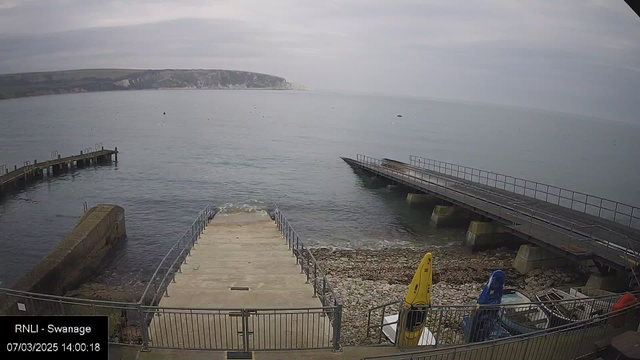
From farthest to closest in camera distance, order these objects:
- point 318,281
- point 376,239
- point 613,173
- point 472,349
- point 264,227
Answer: point 613,173 → point 376,239 → point 264,227 → point 318,281 → point 472,349

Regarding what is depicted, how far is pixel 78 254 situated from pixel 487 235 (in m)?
23.8

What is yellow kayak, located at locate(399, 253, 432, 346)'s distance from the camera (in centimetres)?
923

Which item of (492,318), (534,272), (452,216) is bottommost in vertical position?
(534,272)

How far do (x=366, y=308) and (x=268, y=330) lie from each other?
774 cm

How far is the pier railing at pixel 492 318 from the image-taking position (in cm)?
935

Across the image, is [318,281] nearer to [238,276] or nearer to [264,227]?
[238,276]

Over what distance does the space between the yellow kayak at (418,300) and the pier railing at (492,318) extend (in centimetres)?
3

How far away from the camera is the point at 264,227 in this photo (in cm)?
2217

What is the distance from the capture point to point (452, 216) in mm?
31172

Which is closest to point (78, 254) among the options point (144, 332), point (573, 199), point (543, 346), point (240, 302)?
point (240, 302)

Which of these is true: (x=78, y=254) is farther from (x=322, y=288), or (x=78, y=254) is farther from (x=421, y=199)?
(x=421, y=199)

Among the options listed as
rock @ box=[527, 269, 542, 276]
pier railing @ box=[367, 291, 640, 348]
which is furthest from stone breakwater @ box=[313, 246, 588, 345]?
pier railing @ box=[367, 291, 640, 348]

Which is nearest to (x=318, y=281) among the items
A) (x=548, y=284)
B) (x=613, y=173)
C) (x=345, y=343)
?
(x=345, y=343)

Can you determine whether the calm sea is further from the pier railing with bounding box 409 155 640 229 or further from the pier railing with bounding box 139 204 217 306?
the pier railing with bounding box 409 155 640 229
